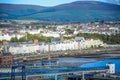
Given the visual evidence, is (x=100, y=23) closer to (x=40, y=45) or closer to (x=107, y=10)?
(x=107, y=10)

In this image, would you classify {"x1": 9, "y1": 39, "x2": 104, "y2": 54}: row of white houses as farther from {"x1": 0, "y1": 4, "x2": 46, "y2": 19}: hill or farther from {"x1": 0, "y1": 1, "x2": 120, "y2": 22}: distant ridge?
{"x1": 0, "y1": 4, "x2": 46, "y2": 19}: hill

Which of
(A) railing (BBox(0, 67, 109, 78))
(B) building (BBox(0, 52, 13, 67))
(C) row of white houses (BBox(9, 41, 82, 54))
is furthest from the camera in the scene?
(C) row of white houses (BBox(9, 41, 82, 54))

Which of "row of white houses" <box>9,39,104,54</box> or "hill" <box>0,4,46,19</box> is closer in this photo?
"hill" <box>0,4,46,19</box>

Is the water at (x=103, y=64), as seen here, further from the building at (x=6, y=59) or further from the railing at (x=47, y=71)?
the building at (x=6, y=59)

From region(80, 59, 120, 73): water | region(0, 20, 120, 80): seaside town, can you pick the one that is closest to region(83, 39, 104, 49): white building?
region(0, 20, 120, 80): seaside town

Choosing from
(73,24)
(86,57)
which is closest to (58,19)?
(73,24)

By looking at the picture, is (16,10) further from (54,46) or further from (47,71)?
(47,71)

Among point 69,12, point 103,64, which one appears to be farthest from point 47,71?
point 69,12
